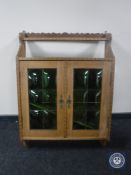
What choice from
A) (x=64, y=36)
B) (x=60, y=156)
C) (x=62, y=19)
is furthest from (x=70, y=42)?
(x=60, y=156)

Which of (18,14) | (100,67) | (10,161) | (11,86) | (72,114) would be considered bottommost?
(10,161)

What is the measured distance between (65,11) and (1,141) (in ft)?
4.27

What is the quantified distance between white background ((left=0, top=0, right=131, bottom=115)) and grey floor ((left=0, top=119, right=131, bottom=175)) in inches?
29.5

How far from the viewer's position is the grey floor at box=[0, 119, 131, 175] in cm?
210

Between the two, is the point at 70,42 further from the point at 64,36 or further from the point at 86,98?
the point at 86,98

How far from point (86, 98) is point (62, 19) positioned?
2.51ft

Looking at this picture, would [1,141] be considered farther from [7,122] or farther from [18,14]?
[18,14]

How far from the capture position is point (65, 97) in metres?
2.23

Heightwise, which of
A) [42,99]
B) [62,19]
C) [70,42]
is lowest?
[42,99]

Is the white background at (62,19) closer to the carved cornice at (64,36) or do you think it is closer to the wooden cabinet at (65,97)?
the carved cornice at (64,36)

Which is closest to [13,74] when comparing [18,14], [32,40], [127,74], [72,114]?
[32,40]

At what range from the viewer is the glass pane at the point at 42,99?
2.22 meters

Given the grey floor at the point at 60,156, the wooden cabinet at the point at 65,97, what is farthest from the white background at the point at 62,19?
the grey floor at the point at 60,156

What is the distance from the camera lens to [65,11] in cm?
248
